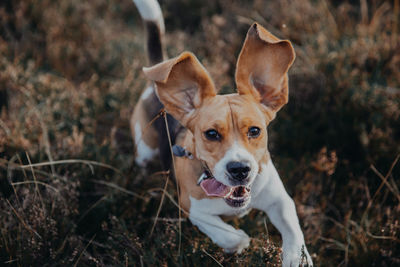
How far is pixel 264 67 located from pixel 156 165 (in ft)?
5.88

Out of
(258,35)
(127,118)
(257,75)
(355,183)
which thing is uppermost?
(258,35)

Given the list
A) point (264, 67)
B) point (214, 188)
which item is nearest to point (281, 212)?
point (214, 188)

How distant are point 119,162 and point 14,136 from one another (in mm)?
1026

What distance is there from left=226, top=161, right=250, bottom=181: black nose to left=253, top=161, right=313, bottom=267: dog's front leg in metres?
0.46

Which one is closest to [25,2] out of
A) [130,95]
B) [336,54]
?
[130,95]

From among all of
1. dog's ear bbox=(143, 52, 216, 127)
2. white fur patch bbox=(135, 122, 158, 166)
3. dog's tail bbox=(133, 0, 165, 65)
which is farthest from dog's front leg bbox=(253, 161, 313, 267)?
dog's tail bbox=(133, 0, 165, 65)

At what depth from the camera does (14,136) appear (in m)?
3.89

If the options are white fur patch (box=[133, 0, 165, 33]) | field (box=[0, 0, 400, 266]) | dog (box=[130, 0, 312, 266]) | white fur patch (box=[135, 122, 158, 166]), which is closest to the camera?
dog (box=[130, 0, 312, 266])

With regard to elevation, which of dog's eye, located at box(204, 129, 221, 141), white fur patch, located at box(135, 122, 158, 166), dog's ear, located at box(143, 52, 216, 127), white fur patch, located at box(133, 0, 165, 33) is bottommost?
white fur patch, located at box(135, 122, 158, 166)

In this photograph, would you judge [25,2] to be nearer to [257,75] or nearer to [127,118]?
[127,118]

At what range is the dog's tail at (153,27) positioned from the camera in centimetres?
358

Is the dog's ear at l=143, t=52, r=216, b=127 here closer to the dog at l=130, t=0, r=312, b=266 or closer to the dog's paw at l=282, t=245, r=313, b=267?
the dog at l=130, t=0, r=312, b=266

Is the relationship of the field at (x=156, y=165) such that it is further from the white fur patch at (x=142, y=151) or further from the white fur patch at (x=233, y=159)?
the white fur patch at (x=233, y=159)

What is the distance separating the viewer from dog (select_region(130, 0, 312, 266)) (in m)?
2.52
